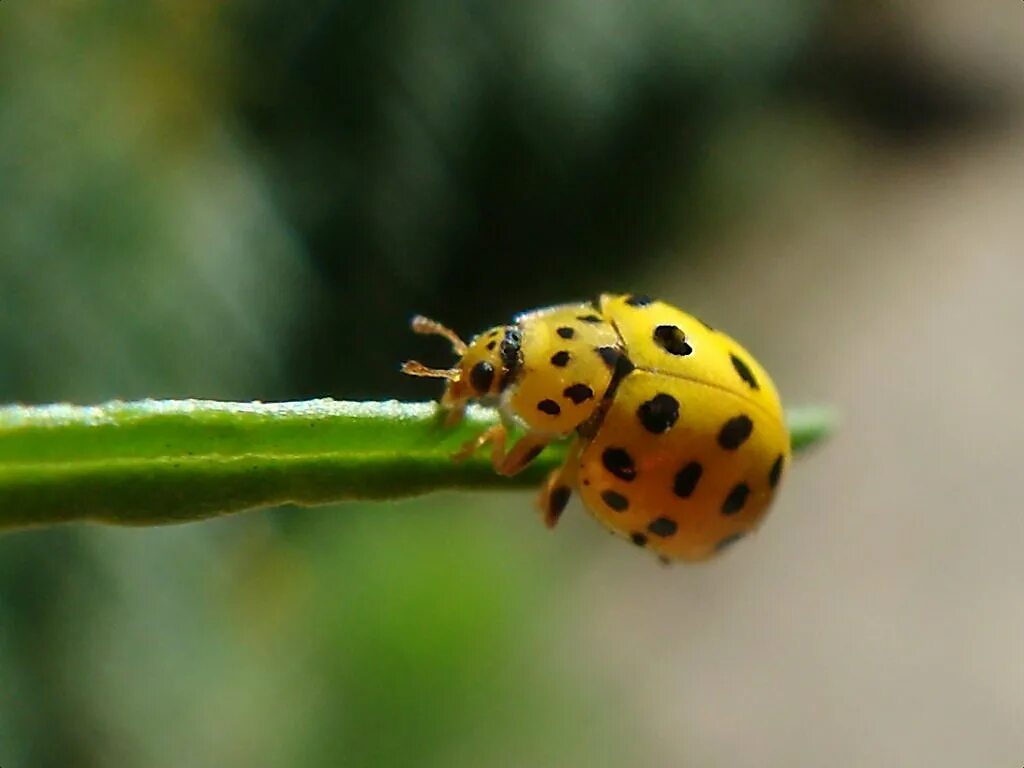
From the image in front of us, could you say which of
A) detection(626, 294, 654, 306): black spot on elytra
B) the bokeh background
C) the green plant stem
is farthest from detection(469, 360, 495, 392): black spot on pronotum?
the bokeh background

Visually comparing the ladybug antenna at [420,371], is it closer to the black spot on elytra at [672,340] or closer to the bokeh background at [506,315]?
the black spot on elytra at [672,340]

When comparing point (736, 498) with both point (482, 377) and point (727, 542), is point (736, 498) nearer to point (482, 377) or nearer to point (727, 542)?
point (727, 542)

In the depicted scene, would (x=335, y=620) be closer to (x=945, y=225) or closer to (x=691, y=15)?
(x=691, y=15)

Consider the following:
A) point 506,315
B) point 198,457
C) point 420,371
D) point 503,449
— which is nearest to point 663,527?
point 420,371

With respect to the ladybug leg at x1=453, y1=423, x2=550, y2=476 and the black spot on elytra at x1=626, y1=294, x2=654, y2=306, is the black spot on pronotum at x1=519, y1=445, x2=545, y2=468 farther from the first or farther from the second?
the black spot on elytra at x1=626, y1=294, x2=654, y2=306

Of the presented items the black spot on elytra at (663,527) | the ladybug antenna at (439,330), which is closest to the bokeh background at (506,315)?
the ladybug antenna at (439,330)

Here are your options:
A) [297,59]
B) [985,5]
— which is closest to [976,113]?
[985,5]
